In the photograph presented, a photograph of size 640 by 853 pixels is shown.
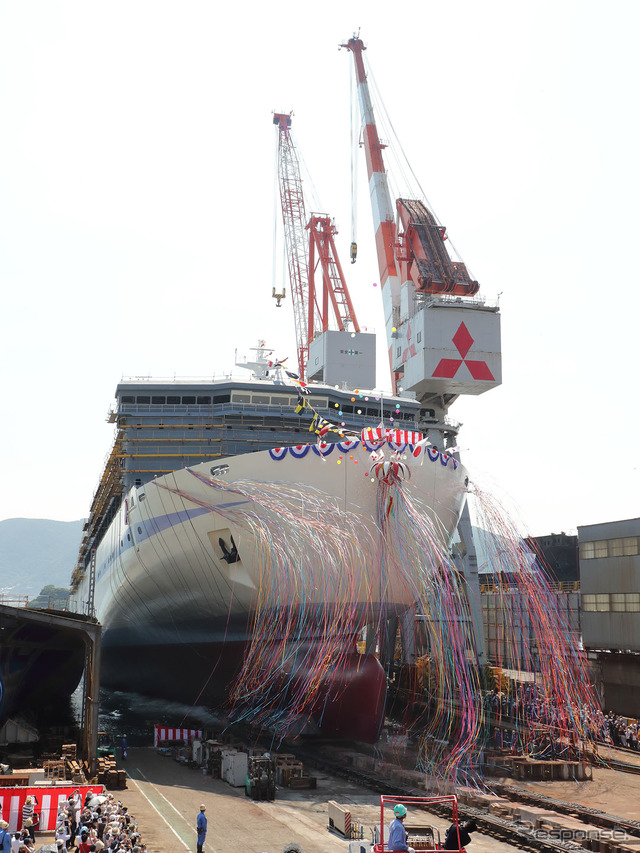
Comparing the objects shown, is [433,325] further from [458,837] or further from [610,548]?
[458,837]

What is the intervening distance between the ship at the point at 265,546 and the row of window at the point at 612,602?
8.14 meters

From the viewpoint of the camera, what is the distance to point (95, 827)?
486 inches

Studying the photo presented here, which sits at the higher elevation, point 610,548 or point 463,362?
point 463,362

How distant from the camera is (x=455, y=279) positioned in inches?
1734

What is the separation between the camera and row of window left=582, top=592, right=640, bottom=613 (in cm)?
2938

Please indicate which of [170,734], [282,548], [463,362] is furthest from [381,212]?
[170,734]

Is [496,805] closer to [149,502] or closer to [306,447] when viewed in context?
[306,447]

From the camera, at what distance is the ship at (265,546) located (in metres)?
22.5

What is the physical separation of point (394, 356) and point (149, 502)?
78.1 feet

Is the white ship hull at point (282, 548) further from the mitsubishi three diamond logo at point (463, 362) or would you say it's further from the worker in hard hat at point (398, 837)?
the mitsubishi three diamond logo at point (463, 362)

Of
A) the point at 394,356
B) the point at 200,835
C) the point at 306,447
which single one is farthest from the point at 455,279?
the point at 200,835

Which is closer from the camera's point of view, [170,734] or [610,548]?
[170,734]

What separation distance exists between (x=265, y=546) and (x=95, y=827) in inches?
395

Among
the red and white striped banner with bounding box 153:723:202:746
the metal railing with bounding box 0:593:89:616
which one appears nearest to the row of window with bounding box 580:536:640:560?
the red and white striped banner with bounding box 153:723:202:746
